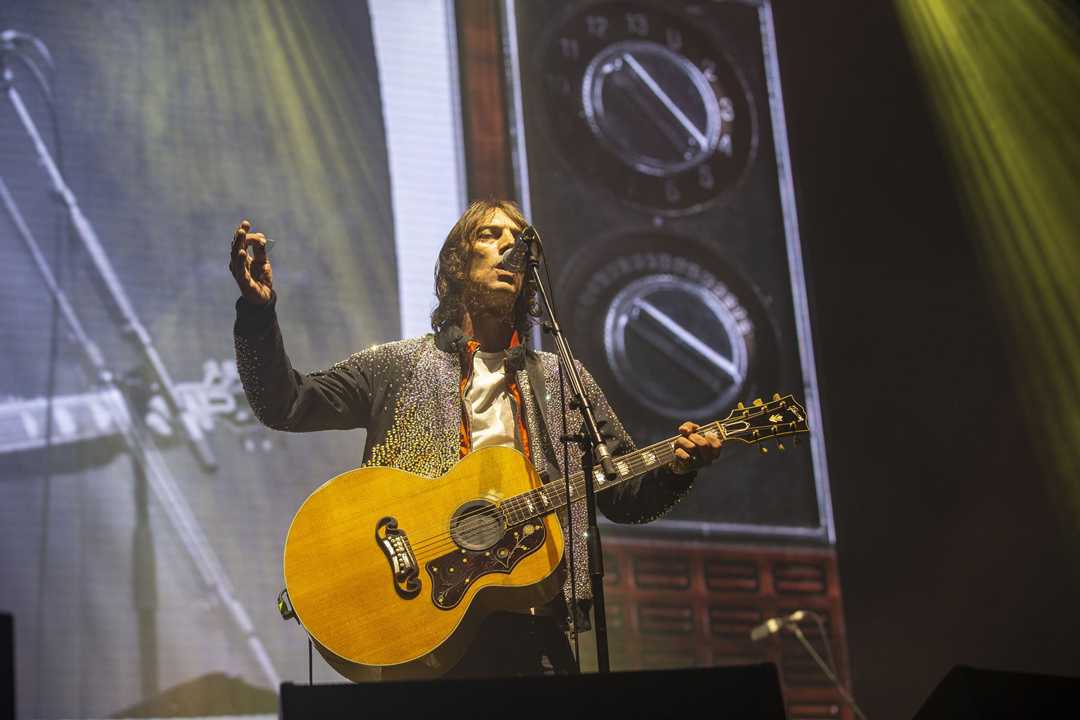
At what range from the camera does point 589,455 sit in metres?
2.77

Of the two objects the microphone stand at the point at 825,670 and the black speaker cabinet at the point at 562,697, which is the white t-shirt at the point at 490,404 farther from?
the microphone stand at the point at 825,670

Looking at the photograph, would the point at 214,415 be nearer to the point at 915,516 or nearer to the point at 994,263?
the point at 915,516

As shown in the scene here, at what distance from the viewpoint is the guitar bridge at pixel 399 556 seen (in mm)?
2787

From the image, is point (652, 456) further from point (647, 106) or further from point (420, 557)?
point (647, 106)

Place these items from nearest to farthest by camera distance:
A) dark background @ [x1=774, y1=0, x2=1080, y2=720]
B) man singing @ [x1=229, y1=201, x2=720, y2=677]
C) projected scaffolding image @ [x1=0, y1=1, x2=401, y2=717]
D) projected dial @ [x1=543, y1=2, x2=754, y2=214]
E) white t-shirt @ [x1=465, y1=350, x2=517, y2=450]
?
man singing @ [x1=229, y1=201, x2=720, y2=677], white t-shirt @ [x1=465, y1=350, x2=517, y2=450], projected scaffolding image @ [x1=0, y1=1, x2=401, y2=717], dark background @ [x1=774, y1=0, x2=1080, y2=720], projected dial @ [x1=543, y1=2, x2=754, y2=214]

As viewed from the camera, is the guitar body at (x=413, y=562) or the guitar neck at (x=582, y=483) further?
the guitar neck at (x=582, y=483)

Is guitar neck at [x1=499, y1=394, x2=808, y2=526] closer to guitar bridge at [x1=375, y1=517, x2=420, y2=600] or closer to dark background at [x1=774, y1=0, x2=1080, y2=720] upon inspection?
guitar bridge at [x1=375, y1=517, x2=420, y2=600]

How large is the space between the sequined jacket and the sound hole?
161 mm

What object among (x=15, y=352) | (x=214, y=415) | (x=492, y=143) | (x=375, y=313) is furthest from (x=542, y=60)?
(x=15, y=352)

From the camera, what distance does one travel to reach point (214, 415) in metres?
4.46

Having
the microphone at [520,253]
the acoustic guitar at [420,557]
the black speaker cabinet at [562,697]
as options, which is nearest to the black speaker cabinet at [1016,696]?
the black speaker cabinet at [562,697]

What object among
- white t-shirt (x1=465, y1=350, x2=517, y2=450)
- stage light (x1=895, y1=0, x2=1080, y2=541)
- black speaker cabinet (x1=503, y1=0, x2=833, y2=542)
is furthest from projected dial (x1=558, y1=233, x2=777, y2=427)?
white t-shirt (x1=465, y1=350, x2=517, y2=450)

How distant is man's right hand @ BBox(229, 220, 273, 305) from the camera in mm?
2766

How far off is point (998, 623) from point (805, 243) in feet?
6.56
